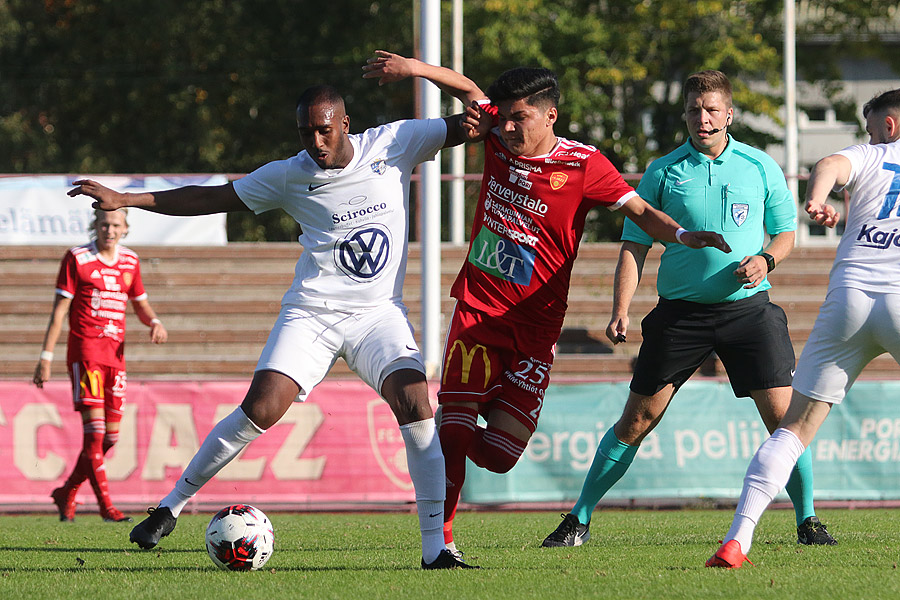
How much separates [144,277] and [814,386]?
15211 millimetres

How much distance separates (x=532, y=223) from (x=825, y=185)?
160 centimetres

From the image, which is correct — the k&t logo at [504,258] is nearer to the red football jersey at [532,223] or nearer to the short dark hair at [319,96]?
the red football jersey at [532,223]

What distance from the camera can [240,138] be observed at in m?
35.3

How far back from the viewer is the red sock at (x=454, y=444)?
19.0ft

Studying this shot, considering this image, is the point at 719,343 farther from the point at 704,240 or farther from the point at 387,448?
the point at 387,448

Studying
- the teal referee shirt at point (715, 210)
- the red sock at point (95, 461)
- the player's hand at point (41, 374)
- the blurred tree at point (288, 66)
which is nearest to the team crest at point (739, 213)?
the teal referee shirt at point (715, 210)

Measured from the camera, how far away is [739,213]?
6355mm

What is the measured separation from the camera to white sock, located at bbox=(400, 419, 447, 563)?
535 cm

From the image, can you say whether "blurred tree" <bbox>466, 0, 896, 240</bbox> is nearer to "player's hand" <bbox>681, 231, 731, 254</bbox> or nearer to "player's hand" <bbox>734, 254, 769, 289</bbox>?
"player's hand" <bbox>734, 254, 769, 289</bbox>

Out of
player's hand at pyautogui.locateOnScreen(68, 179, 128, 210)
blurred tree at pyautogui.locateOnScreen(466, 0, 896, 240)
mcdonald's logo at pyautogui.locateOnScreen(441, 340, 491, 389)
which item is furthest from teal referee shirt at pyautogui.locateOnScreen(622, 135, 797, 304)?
blurred tree at pyautogui.locateOnScreen(466, 0, 896, 240)

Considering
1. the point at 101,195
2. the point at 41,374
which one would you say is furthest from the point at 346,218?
the point at 41,374

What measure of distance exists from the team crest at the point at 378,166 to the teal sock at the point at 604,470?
2166 millimetres

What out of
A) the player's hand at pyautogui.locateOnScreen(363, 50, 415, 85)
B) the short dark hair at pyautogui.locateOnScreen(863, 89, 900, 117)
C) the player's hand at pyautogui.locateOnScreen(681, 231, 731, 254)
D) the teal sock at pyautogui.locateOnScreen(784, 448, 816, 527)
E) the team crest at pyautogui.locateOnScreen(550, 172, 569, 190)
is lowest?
the teal sock at pyautogui.locateOnScreen(784, 448, 816, 527)

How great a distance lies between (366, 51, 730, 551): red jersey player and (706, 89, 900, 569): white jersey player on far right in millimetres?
1090
